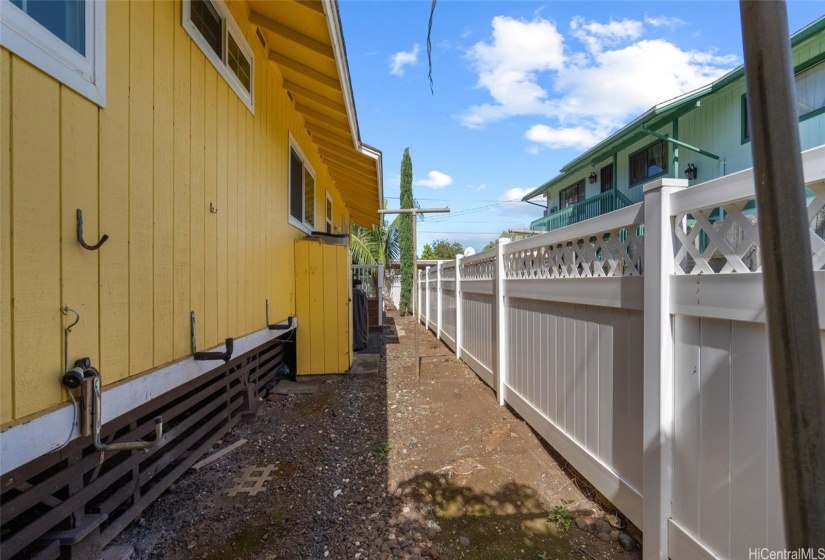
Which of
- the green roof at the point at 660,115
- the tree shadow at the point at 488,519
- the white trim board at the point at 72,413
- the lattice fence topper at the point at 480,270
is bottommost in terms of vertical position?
the tree shadow at the point at 488,519

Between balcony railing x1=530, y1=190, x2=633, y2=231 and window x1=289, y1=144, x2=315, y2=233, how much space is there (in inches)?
243

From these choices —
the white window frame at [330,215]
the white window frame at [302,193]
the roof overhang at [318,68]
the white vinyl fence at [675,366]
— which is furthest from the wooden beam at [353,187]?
the white vinyl fence at [675,366]

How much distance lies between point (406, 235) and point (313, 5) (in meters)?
15.0

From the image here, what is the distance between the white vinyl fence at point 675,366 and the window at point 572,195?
37.5 feet

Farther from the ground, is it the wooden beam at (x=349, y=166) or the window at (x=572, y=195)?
the window at (x=572, y=195)

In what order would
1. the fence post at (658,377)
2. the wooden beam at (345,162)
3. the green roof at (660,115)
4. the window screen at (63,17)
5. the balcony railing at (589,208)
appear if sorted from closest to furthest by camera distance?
the window screen at (63,17), the fence post at (658,377), the green roof at (660,115), the wooden beam at (345,162), the balcony railing at (589,208)

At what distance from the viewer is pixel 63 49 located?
1.50 m

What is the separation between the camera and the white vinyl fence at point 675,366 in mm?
1386

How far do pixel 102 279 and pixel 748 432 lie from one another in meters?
2.66

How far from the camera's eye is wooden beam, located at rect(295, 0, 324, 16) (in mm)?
2969

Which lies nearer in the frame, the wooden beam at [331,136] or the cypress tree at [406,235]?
the wooden beam at [331,136]

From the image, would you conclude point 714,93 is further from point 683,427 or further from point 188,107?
point 188,107

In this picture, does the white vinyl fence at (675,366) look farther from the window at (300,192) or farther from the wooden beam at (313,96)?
the window at (300,192)

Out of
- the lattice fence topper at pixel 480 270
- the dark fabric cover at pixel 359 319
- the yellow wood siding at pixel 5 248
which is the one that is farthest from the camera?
the dark fabric cover at pixel 359 319
